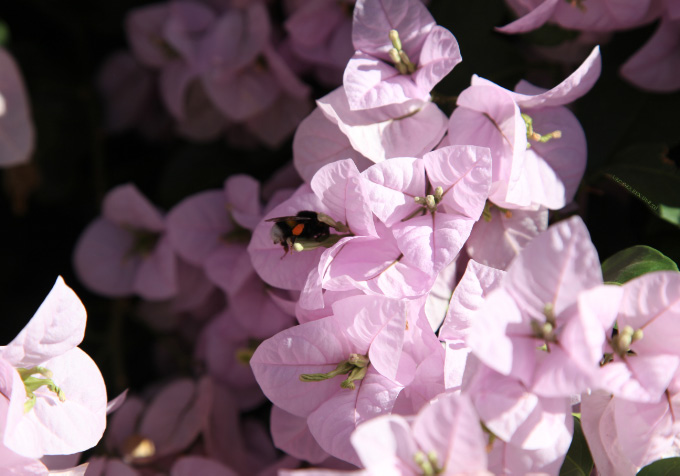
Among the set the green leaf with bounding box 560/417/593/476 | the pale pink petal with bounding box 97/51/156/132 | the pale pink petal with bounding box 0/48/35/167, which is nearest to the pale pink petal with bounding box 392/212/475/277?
the green leaf with bounding box 560/417/593/476

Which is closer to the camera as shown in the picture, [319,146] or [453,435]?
[453,435]

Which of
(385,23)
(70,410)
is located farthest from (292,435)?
(385,23)

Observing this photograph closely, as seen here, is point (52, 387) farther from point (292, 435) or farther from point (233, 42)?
point (233, 42)

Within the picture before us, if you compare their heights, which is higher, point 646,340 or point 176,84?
point 176,84

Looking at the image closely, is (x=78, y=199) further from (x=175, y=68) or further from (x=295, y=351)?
(x=295, y=351)

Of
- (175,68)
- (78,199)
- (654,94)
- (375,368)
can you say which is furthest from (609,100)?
(78,199)

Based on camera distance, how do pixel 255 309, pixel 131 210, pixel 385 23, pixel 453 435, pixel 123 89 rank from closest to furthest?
pixel 453 435, pixel 385 23, pixel 255 309, pixel 131 210, pixel 123 89

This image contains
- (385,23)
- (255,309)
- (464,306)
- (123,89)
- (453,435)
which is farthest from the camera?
(123,89)

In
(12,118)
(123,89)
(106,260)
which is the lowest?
(106,260)
